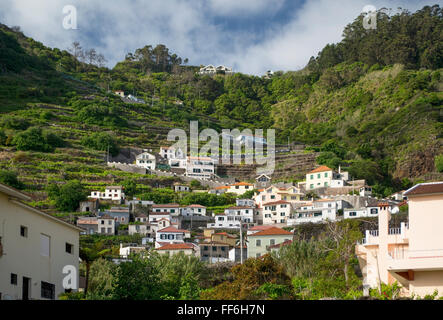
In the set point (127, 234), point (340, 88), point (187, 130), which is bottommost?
point (127, 234)

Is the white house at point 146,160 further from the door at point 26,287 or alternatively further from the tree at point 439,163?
the door at point 26,287

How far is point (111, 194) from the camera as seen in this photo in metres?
78.2

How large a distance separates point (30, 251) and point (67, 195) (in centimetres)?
5005

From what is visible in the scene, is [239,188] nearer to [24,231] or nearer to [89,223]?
[89,223]

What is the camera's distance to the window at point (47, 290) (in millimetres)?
25531

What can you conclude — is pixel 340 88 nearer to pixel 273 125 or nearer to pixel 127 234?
pixel 273 125

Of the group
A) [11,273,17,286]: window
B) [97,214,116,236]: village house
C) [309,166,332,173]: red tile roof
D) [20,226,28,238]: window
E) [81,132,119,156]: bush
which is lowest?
[97,214,116,236]: village house

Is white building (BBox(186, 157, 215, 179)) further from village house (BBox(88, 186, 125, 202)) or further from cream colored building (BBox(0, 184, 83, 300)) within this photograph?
cream colored building (BBox(0, 184, 83, 300))

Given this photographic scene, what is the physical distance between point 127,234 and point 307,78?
91.4m

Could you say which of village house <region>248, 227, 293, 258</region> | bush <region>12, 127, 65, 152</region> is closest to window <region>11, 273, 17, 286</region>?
village house <region>248, 227, 293, 258</region>

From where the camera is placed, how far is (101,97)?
119 metres

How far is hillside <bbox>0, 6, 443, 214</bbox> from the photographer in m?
91.1
